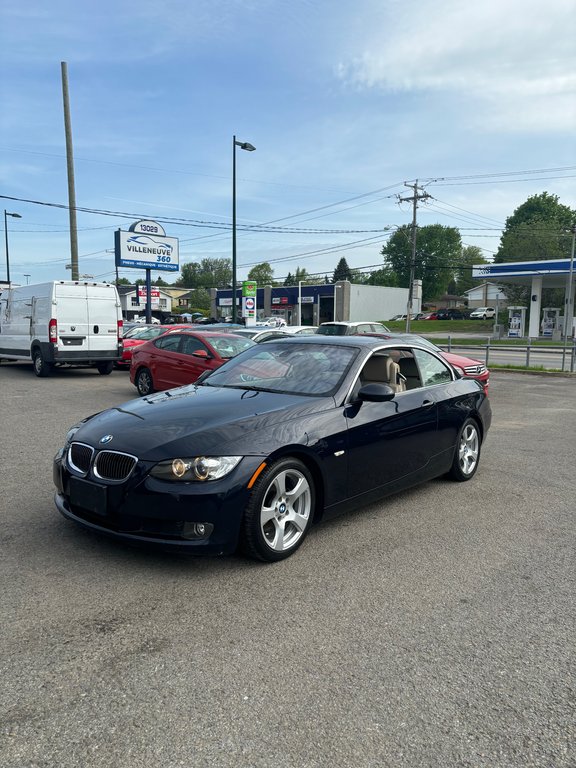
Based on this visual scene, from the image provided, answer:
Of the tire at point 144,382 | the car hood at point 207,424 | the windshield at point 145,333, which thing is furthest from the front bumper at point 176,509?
the windshield at point 145,333

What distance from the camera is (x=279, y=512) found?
3941mm

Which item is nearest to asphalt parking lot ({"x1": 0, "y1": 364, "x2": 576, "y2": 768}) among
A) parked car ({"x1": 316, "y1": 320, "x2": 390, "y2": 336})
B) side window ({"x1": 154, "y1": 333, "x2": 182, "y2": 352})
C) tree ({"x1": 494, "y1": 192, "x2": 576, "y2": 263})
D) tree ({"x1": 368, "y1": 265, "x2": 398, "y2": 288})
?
side window ({"x1": 154, "y1": 333, "x2": 182, "y2": 352})

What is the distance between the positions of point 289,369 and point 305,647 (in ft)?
8.47

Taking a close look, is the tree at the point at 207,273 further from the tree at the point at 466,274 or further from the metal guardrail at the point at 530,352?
the metal guardrail at the point at 530,352

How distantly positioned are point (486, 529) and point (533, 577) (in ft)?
2.88

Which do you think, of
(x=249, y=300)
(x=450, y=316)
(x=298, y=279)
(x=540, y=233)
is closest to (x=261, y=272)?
(x=298, y=279)

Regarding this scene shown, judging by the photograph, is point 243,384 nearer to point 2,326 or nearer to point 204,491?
point 204,491

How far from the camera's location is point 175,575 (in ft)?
12.3

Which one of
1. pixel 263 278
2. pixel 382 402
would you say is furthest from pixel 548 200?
pixel 382 402

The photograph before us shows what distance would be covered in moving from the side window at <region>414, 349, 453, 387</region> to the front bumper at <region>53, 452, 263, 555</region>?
8.12 ft

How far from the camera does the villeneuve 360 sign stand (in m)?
27.9

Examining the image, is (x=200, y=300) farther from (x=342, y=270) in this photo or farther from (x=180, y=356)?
(x=180, y=356)

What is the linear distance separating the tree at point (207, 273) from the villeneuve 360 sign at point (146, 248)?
116758mm

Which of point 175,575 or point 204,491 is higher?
point 204,491
